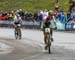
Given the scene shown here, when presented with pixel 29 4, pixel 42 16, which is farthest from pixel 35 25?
pixel 29 4

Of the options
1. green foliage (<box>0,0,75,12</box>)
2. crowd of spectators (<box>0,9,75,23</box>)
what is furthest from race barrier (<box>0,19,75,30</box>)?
green foliage (<box>0,0,75,12</box>)

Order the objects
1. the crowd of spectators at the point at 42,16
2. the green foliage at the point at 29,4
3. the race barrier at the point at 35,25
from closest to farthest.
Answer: the race barrier at the point at 35,25
the crowd of spectators at the point at 42,16
the green foliage at the point at 29,4

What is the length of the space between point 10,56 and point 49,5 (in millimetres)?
39522

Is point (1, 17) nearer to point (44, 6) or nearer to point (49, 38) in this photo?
point (44, 6)

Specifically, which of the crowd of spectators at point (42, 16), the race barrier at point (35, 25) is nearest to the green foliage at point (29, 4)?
the crowd of spectators at point (42, 16)

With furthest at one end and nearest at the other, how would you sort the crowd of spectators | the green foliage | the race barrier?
the green foliage < the crowd of spectators < the race barrier

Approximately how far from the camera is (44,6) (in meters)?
60.8

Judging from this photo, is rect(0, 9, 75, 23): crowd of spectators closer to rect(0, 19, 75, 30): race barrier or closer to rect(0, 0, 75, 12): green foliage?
rect(0, 19, 75, 30): race barrier

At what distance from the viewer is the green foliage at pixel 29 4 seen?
5991 centimetres

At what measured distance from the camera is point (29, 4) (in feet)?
204

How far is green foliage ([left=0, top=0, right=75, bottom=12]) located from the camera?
197 ft

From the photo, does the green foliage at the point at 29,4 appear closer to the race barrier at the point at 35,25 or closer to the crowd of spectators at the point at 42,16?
the crowd of spectators at the point at 42,16

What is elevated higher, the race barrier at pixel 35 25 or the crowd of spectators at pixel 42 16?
the crowd of spectators at pixel 42 16

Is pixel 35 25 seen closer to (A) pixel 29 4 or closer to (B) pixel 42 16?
(B) pixel 42 16
